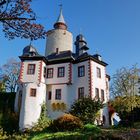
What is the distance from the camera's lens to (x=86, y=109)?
97.9 feet

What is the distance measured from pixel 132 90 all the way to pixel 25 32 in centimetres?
2482

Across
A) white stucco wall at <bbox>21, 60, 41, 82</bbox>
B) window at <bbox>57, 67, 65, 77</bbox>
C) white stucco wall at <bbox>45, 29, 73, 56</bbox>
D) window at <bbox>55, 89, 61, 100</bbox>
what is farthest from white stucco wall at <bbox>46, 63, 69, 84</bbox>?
white stucco wall at <bbox>45, 29, 73, 56</bbox>

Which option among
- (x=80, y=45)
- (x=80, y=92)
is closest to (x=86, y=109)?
(x=80, y=92)

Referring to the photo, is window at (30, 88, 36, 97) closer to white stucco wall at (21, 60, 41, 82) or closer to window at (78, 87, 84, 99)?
white stucco wall at (21, 60, 41, 82)

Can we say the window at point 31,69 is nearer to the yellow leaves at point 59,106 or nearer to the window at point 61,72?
the window at point 61,72

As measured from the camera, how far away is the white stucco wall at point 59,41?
39531 millimetres

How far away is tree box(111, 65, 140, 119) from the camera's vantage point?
31703 mm

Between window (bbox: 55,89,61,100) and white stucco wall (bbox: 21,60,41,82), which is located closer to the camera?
white stucco wall (bbox: 21,60,41,82)

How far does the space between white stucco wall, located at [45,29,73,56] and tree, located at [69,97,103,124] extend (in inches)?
448

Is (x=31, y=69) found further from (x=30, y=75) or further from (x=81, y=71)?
(x=81, y=71)

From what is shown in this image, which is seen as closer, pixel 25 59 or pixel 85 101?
pixel 85 101

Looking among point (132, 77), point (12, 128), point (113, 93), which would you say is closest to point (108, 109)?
point (113, 93)

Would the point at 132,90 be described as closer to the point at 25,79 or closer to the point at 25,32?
the point at 25,79

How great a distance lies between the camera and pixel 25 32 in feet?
36.3
